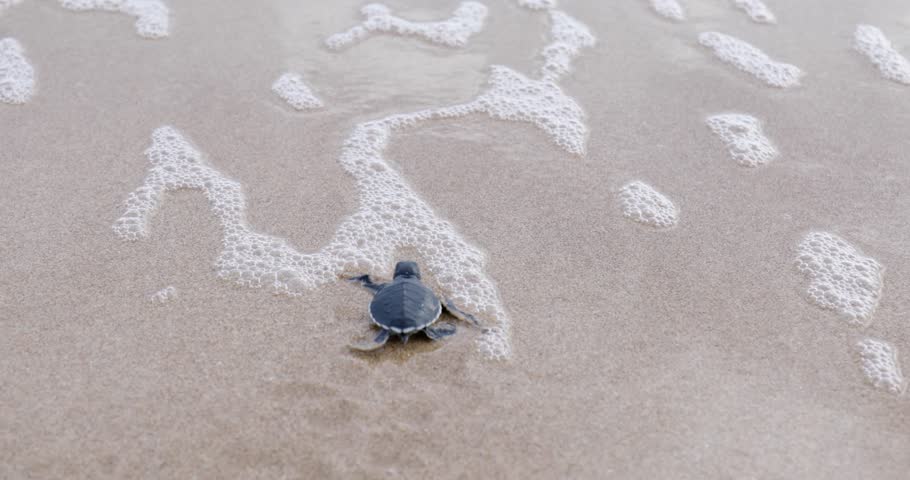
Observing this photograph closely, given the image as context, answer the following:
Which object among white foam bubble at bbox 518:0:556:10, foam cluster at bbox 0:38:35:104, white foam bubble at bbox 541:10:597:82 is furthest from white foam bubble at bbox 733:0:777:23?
foam cluster at bbox 0:38:35:104

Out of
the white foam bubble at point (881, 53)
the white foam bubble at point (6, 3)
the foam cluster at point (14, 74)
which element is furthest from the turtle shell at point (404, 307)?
the white foam bubble at point (6, 3)

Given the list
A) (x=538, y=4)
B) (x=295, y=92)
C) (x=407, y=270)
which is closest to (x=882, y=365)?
(x=407, y=270)

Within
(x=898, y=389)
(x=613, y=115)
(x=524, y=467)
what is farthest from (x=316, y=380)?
(x=613, y=115)

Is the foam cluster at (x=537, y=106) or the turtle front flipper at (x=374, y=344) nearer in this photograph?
the turtle front flipper at (x=374, y=344)

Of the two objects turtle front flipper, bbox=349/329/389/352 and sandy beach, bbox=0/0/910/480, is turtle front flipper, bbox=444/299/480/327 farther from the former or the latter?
turtle front flipper, bbox=349/329/389/352

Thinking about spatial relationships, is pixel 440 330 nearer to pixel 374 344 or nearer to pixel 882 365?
pixel 374 344

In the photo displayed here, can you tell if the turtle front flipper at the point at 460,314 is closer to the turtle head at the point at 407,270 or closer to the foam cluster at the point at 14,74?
the turtle head at the point at 407,270
